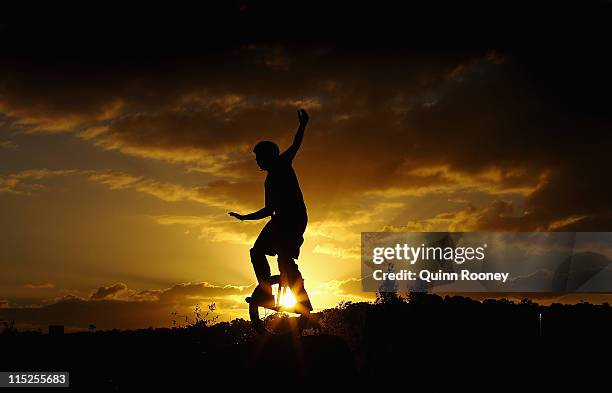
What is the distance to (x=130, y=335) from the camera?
2706 centimetres

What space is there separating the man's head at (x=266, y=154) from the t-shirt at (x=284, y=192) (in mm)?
103

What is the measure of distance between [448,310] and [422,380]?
8.98 m

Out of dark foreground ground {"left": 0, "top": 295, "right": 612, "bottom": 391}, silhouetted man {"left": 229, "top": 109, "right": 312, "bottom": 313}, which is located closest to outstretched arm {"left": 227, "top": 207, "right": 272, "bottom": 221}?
silhouetted man {"left": 229, "top": 109, "right": 312, "bottom": 313}

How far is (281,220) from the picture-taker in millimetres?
15711

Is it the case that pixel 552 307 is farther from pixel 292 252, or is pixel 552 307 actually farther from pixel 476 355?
pixel 292 252

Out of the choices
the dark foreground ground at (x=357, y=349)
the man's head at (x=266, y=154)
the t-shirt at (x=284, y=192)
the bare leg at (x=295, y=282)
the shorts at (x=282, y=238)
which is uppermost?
the man's head at (x=266, y=154)

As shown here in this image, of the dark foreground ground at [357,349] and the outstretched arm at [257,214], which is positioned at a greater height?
the outstretched arm at [257,214]

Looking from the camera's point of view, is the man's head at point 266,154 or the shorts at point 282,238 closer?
the man's head at point 266,154

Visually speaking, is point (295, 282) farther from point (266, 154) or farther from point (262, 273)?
point (266, 154)

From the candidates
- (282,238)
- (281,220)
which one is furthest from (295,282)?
(281,220)

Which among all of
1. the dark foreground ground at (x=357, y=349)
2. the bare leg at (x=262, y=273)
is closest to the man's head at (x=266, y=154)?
the bare leg at (x=262, y=273)

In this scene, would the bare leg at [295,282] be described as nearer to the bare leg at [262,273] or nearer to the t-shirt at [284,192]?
the bare leg at [262,273]

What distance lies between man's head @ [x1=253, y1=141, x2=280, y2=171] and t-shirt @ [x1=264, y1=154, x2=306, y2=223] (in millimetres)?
103

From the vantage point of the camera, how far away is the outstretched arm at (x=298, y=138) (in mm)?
14984
